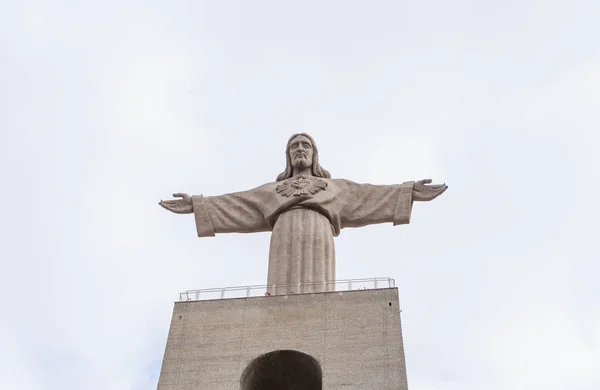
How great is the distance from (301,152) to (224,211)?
82.8 inches

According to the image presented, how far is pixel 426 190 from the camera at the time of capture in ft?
65.3

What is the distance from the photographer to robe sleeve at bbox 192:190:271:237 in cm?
1998

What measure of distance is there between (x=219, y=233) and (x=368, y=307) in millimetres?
5038

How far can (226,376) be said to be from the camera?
1541cm

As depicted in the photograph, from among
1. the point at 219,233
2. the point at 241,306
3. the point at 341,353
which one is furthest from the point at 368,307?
the point at 219,233

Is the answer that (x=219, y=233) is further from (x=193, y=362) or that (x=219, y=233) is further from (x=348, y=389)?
(x=348, y=389)

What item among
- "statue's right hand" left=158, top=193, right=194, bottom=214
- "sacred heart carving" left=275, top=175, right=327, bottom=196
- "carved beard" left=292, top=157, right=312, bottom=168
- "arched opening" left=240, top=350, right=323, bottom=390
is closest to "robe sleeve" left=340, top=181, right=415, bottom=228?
"sacred heart carving" left=275, top=175, right=327, bottom=196

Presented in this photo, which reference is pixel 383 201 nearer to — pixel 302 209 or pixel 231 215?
pixel 302 209

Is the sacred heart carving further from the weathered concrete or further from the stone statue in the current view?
the weathered concrete

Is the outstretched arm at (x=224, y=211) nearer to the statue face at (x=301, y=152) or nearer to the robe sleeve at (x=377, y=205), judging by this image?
the statue face at (x=301, y=152)

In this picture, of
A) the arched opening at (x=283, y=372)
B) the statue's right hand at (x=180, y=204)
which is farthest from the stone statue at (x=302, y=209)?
the arched opening at (x=283, y=372)

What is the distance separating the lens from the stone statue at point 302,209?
1839cm

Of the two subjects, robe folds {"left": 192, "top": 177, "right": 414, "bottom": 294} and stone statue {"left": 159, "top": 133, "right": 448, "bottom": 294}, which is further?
stone statue {"left": 159, "top": 133, "right": 448, "bottom": 294}

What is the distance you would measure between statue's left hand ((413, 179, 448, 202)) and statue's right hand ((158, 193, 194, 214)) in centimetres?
476
